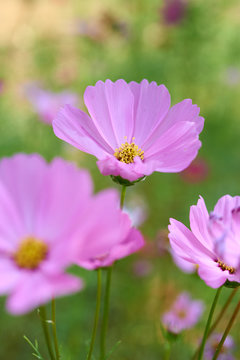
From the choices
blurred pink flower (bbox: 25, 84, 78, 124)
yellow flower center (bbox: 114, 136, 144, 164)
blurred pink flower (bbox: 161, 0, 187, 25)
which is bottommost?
yellow flower center (bbox: 114, 136, 144, 164)

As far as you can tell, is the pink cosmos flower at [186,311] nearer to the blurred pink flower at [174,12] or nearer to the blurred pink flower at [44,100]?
the blurred pink flower at [44,100]

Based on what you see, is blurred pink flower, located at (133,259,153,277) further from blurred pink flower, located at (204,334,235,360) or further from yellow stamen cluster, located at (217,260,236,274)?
yellow stamen cluster, located at (217,260,236,274)

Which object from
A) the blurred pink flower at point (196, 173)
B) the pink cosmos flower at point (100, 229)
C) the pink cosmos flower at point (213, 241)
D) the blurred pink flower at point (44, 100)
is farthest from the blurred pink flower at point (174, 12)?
the pink cosmos flower at point (100, 229)

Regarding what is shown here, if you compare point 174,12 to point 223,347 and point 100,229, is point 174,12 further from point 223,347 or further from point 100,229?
point 100,229

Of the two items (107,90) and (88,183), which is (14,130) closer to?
(107,90)

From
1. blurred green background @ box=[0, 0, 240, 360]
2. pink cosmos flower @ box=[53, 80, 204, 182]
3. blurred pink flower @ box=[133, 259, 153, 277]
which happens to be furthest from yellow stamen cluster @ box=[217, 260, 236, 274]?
blurred pink flower @ box=[133, 259, 153, 277]

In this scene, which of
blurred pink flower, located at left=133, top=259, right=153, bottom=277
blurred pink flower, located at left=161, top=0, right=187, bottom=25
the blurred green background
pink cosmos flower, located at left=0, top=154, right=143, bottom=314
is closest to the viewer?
pink cosmos flower, located at left=0, top=154, right=143, bottom=314
